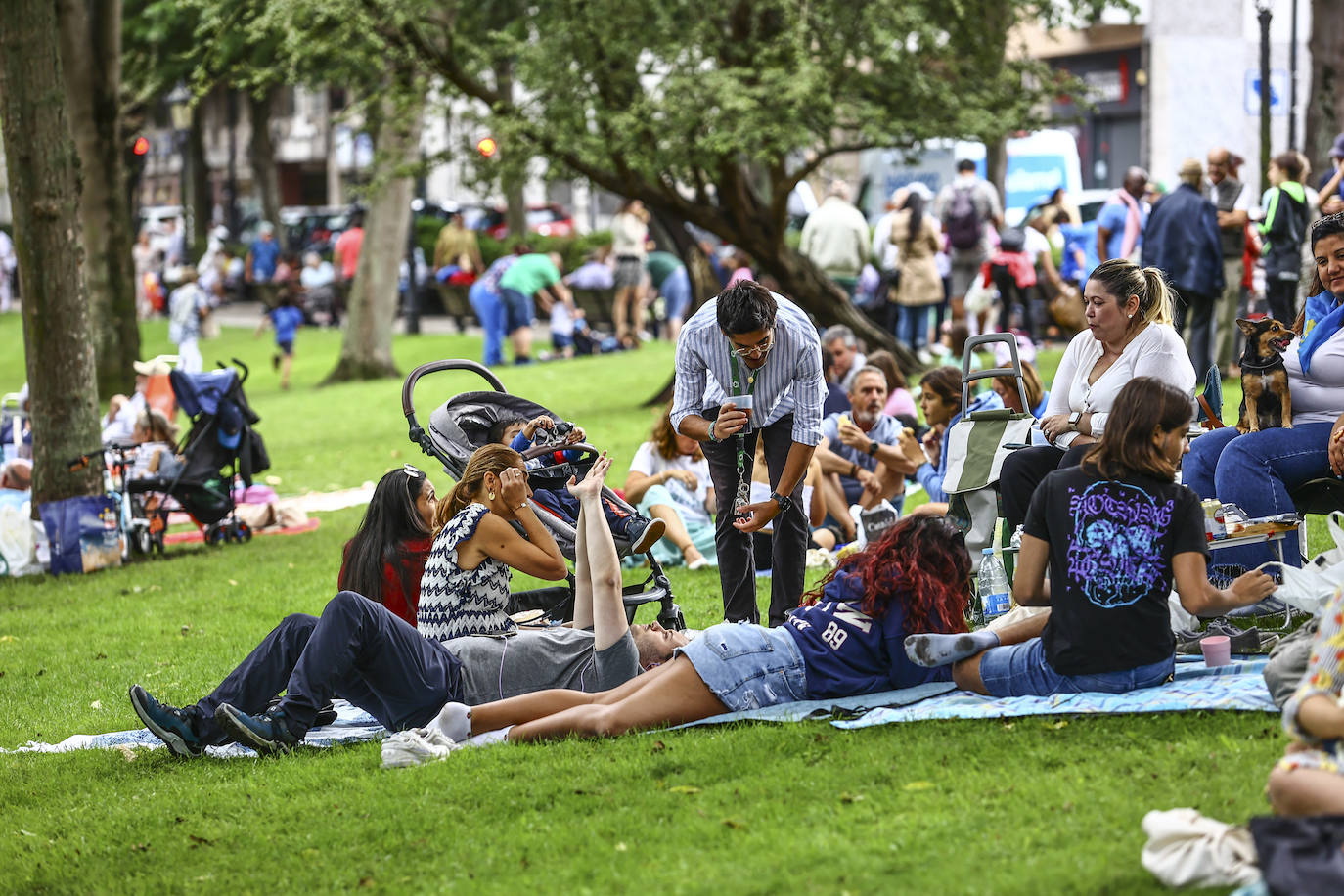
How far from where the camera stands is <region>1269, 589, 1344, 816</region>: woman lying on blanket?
394cm

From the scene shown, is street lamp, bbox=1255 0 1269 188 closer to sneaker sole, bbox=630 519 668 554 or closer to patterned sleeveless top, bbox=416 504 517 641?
sneaker sole, bbox=630 519 668 554

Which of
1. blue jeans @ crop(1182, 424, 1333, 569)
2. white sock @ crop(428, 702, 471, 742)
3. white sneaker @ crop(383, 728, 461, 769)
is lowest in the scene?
white sneaker @ crop(383, 728, 461, 769)

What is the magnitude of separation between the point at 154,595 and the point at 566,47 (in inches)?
295

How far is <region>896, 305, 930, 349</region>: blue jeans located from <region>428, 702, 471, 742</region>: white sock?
13.4 meters

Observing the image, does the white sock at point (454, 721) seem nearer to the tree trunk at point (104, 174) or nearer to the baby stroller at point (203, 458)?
the baby stroller at point (203, 458)

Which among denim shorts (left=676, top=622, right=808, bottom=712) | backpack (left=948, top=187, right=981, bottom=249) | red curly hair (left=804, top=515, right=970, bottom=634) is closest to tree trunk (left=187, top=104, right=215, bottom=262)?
backpack (left=948, top=187, right=981, bottom=249)

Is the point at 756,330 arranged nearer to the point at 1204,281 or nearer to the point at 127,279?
the point at 1204,281

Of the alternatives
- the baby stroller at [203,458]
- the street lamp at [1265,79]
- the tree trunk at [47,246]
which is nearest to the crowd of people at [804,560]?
the baby stroller at [203,458]

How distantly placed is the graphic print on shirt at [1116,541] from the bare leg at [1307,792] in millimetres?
1263

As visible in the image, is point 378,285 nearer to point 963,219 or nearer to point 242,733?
point 963,219

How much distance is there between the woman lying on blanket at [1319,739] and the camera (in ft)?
12.9

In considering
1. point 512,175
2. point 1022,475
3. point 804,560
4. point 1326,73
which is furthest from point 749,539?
point 1326,73

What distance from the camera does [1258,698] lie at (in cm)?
536

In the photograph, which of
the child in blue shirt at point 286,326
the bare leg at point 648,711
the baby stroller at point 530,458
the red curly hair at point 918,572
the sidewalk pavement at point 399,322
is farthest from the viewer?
the sidewalk pavement at point 399,322
